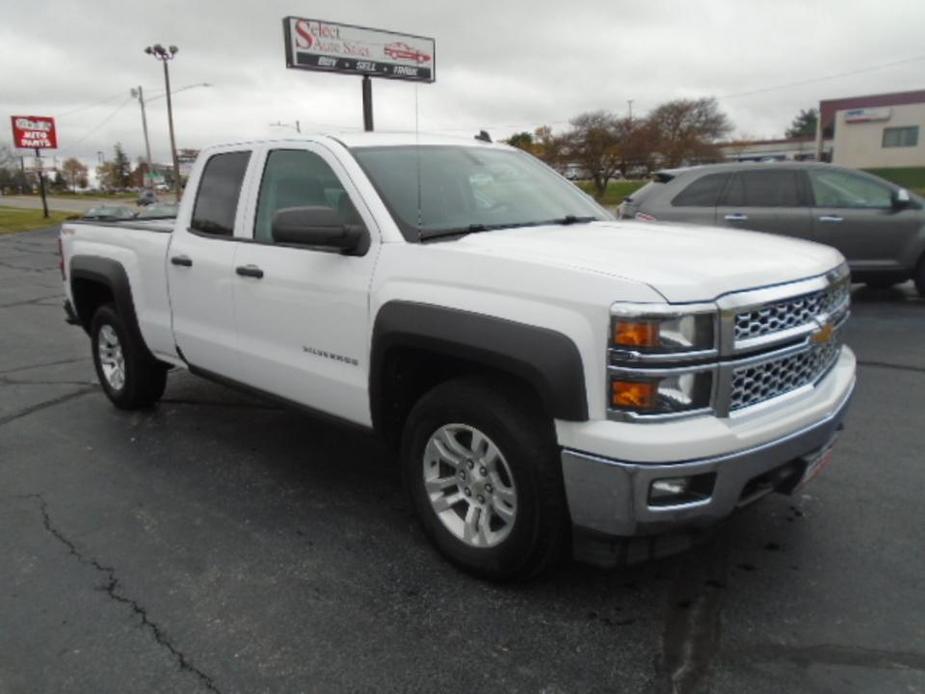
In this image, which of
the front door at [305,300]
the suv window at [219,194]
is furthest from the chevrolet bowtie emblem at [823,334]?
the suv window at [219,194]

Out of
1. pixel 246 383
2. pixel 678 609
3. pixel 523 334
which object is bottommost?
pixel 678 609

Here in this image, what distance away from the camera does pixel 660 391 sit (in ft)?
8.25

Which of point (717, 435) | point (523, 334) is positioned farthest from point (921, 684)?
point (523, 334)

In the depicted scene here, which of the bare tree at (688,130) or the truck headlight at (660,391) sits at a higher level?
the bare tree at (688,130)

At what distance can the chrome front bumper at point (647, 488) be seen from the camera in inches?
98.5

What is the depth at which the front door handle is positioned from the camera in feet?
12.7

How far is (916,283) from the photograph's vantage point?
934 cm

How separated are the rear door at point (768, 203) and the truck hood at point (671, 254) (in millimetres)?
5675

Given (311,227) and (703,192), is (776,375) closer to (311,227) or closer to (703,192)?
(311,227)

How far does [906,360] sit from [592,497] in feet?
17.0

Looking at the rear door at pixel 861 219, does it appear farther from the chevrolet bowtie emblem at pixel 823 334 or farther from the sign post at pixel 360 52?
the sign post at pixel 360 52

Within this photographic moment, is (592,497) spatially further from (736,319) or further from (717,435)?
(736,319)

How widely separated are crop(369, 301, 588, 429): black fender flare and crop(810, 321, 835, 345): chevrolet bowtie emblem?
1.06 metres

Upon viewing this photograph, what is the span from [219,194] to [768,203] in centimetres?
680
